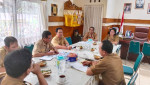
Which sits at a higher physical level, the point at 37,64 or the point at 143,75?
the point at 37,64

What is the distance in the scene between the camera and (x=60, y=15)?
4.53 meters

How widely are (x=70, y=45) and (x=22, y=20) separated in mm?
1444

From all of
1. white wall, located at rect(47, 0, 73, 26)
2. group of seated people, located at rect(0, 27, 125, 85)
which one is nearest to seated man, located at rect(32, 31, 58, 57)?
group of seated people, located at rect(0, 27, 125, 85)

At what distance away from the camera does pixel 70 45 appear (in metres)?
3.07

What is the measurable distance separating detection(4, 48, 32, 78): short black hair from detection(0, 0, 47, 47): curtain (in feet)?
7.10

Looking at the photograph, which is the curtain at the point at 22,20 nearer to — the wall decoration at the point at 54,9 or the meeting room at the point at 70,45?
the meeting room at the point at 70,45

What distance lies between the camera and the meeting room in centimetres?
124

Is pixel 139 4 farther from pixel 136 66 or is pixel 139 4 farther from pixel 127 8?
pixel 136 66

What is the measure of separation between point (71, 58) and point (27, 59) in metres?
0.99

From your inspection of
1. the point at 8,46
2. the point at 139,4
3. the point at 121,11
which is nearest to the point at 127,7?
the point at 121,11

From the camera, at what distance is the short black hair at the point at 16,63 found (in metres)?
0.85

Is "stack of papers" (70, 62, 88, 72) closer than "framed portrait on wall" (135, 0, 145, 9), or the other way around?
"stack of papers" (70, 62, 88, 72)

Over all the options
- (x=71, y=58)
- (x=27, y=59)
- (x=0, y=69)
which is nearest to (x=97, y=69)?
(x=71, y=58)

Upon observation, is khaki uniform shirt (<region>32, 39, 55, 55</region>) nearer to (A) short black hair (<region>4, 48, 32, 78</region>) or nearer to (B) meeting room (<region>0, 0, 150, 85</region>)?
(B) meeting room (<region>0, 0, 150, 85</region>)
